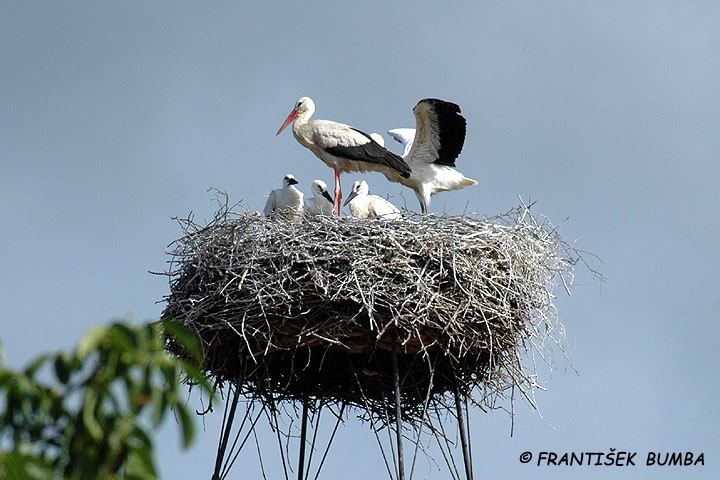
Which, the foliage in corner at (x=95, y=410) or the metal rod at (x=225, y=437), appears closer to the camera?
the foliage in corner at (x=95, y=410)

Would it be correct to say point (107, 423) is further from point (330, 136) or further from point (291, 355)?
point (330, 136)

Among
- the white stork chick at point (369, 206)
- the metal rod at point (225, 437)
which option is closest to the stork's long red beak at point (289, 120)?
the white stork chick at point (369, 206)

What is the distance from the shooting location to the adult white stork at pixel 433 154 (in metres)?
8.45

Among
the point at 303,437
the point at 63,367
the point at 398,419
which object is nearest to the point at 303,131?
the point at 303,437

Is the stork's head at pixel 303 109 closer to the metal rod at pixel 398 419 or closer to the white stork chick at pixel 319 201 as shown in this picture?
the white stork chick at pixel 319 201

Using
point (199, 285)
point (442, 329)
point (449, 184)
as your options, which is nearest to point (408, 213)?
point (442, 329)

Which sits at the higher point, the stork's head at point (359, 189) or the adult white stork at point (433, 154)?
the adult white stork at point (433, 154)

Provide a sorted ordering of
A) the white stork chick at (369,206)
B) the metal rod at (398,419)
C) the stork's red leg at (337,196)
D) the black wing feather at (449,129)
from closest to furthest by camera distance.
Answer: the metal rod at (398,419)
the white stork chick at (369,206)
the stork's red leg at (337,196)
the black wing feather at (449,129)

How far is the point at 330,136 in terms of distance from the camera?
814cm

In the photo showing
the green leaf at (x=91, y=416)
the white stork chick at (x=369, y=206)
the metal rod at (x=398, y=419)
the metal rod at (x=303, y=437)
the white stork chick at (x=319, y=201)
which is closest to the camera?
the green leaf at (x=91, y=416)

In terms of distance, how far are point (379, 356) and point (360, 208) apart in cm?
136

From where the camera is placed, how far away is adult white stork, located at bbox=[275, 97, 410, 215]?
803 cm

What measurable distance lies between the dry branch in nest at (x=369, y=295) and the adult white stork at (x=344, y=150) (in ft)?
4.93

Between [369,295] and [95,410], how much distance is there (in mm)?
4300
